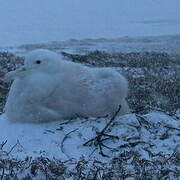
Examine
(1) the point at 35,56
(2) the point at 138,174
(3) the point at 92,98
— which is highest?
(1) the point at 35,56

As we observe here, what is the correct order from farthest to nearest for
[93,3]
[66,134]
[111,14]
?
[93,3] < [111,14] < [66,134]

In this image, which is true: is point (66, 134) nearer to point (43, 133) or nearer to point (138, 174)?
point (43, 133)

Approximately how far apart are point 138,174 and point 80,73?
5.21ft

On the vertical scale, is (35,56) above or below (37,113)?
above

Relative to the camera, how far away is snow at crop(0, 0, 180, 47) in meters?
18.6

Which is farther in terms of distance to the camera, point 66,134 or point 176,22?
point 176,22

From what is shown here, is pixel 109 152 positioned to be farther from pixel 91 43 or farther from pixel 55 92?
pixel 91 43

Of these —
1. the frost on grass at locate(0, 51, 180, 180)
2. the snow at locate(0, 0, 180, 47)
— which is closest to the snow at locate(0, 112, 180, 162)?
the frost on grass at locate(0, 51, 180, 180)

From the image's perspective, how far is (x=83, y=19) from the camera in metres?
23.2

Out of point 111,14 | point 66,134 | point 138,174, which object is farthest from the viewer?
point 111,14

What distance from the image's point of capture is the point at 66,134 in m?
4.59

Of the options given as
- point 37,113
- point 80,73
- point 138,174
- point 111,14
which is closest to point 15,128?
point 37,113

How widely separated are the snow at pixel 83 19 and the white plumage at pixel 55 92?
431 inches

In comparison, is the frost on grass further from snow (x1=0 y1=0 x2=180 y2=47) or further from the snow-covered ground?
snow (x1=0 y1=0 x2=180 y2=47)
